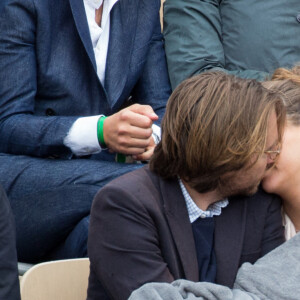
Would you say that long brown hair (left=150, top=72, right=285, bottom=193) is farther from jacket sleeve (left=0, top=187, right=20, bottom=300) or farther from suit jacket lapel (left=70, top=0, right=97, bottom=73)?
suit jacket lapel (left=70, top=0, right=97, bottom=73)

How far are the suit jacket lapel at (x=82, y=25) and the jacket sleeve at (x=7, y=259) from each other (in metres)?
0.80

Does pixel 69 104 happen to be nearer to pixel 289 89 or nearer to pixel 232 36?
pixel 232 36

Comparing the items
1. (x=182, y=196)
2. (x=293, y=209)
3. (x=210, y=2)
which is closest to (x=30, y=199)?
(x=182, y=196)

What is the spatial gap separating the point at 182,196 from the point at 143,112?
1.40 ft

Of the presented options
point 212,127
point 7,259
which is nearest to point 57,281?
point 7,259

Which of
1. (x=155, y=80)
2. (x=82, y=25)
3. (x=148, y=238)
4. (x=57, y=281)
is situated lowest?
(x=57, y=281)

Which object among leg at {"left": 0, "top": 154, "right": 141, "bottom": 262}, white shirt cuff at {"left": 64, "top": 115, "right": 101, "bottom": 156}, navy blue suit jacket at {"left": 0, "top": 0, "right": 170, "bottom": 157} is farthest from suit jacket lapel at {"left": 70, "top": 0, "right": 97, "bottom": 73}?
leg at {"left": 0, "top": 154, "right": 141, "bottom": 262}

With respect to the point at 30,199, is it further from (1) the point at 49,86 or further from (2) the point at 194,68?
(2) the point at 194,68

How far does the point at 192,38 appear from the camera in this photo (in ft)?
9.20

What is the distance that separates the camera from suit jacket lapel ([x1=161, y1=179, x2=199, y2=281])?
1.75 meters

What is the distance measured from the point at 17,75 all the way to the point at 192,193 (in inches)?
34.1

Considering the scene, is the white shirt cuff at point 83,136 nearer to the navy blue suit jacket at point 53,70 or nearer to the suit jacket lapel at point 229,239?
the navy blue suit jacket at point 53,70

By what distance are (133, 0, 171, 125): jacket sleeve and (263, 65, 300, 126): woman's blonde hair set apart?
0.73 m

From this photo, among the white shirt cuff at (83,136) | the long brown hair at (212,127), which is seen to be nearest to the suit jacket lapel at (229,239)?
the long brown hair at (212,127)
